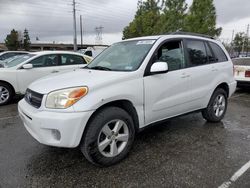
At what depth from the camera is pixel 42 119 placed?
8.88 feet

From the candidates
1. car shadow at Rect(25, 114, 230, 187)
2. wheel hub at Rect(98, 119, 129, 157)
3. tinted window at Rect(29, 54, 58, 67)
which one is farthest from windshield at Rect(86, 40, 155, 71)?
tinted window at Rect(29, 54, 58, 67)

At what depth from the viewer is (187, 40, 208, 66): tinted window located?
4109 millimetres

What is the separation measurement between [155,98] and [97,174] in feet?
4.45

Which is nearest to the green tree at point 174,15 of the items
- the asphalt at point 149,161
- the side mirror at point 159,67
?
the asphalt at point 149,161

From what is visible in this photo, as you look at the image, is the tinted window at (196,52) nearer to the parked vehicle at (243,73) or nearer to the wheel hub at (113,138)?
the wheel hub at (113,138)

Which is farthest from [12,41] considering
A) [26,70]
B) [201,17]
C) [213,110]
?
[213,110]

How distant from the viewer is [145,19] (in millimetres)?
27172

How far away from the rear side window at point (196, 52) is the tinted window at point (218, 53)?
0.33m

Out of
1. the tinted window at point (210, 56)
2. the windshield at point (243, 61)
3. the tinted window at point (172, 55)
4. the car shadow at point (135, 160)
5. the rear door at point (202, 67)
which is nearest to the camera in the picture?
the car shadow at point (135, 160)

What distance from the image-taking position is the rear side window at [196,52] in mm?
4105

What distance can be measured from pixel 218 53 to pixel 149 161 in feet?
9.37

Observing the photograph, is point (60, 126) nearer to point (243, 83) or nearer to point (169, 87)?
point (169, 87)

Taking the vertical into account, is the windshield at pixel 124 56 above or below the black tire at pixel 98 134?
above

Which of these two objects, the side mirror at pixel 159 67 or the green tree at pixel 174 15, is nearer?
the side mirror at pixel 159 67
